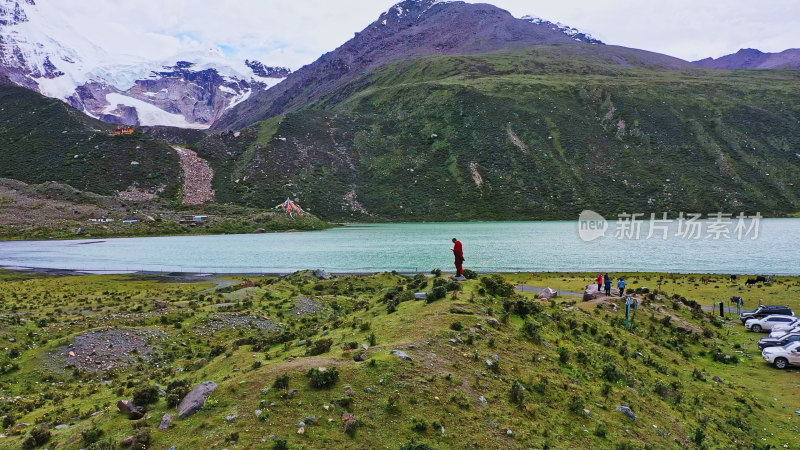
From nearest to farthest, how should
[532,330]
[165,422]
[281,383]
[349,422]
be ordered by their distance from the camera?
1. [349,422]
2. [165,422]
3. [281,383]
4. [532,330]

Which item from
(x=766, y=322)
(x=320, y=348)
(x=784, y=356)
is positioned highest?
(x=320, y=348)

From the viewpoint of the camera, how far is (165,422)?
1334 cm

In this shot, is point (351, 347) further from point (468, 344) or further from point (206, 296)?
point (206, 296)

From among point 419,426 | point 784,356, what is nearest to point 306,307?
point 419,426

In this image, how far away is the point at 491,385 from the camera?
15430 millimetres

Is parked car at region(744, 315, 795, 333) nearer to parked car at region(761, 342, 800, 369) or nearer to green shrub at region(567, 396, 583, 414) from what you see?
parked car at region(761, 342, 800, 369)

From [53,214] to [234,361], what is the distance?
165695mm

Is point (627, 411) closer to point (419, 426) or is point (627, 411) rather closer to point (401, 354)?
point (401, 354)

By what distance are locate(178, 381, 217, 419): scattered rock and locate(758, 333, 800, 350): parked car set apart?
106ft

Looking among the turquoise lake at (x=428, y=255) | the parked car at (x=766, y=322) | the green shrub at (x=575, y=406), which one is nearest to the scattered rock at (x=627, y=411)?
the green shrub at (x=575, y=406)

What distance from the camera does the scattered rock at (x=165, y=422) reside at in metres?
13.2

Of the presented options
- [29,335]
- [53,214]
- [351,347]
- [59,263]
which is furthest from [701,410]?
[53,214]

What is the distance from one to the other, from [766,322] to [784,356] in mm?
10807

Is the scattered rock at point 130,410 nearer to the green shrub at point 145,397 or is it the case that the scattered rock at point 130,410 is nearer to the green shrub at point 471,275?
the green shrub at point 145,397
